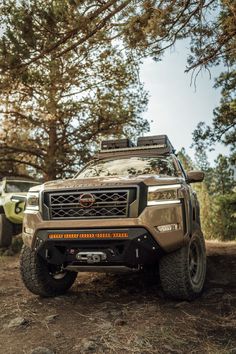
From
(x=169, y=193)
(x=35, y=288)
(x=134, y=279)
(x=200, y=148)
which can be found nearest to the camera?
(x=169, y=193)

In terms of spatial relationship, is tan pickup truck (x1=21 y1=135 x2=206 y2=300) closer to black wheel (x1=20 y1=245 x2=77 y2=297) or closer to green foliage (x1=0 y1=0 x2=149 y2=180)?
black wheel (x1=20 y1=245 x2=77 y2=297)

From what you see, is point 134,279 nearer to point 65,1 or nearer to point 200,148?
point 65,1

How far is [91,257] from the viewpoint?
491cm

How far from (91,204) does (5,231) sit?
20.6ft

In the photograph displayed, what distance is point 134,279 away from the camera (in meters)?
6.72

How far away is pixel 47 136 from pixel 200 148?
7006 mm

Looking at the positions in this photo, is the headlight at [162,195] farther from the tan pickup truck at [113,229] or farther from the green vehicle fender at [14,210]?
the green vehicle fender at [14,210]

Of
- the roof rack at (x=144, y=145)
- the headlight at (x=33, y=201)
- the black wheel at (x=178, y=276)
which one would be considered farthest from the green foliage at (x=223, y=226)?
the headlight at (x=33, y=201)

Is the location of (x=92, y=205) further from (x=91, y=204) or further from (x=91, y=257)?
(x=91, y=257)

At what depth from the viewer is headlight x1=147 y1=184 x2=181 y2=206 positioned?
4.86 metres

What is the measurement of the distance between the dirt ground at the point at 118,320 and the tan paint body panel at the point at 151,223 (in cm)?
86

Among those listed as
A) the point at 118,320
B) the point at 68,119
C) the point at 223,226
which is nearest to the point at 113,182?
the point at 118,320

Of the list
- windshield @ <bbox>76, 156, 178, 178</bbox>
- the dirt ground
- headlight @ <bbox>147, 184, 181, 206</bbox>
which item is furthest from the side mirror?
the dirt ground

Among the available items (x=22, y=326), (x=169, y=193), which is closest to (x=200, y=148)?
(x=169, y=193)
